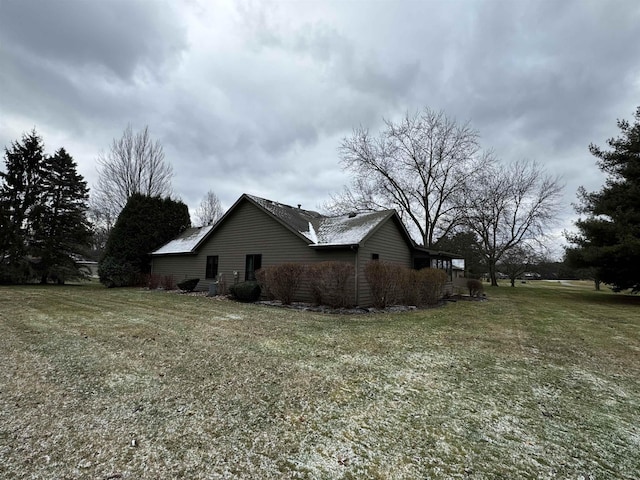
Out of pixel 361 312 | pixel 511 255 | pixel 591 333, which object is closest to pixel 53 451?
pixel 361 312

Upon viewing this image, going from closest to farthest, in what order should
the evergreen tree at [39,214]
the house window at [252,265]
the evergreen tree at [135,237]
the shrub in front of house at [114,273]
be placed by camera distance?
the house window at [252,265]
the evergreen tree at [39,214]
the shrub in front of house at [114,273]
the evergreen tree at [135,237]

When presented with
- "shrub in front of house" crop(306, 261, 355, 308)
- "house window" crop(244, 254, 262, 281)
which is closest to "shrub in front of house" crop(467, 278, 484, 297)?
"shrub in front of house" crop(306, 261, 355, 308)

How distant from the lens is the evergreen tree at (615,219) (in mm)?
14805

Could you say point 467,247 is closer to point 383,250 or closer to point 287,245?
point 383,250

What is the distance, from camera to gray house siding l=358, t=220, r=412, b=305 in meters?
12.0

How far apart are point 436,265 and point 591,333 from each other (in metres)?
11.1

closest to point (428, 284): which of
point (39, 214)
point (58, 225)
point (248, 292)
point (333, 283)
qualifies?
point (333, 283)

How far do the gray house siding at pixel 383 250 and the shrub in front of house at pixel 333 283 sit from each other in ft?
2.80

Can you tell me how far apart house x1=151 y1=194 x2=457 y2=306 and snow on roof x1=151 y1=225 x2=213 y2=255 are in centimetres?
18

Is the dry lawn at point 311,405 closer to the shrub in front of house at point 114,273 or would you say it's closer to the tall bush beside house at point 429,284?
the tall bush beside house at point 429,284

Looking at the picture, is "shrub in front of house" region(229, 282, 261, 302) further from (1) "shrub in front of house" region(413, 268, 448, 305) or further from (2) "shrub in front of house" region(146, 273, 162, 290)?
(2) "shrub in front of house" region(146, 273, 162, 290)

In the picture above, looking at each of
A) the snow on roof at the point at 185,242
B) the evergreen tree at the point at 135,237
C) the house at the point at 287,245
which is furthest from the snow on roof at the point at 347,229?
the evergreen tree at the point at 135,237

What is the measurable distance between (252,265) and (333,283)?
5896mm

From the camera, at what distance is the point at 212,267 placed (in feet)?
56.7
